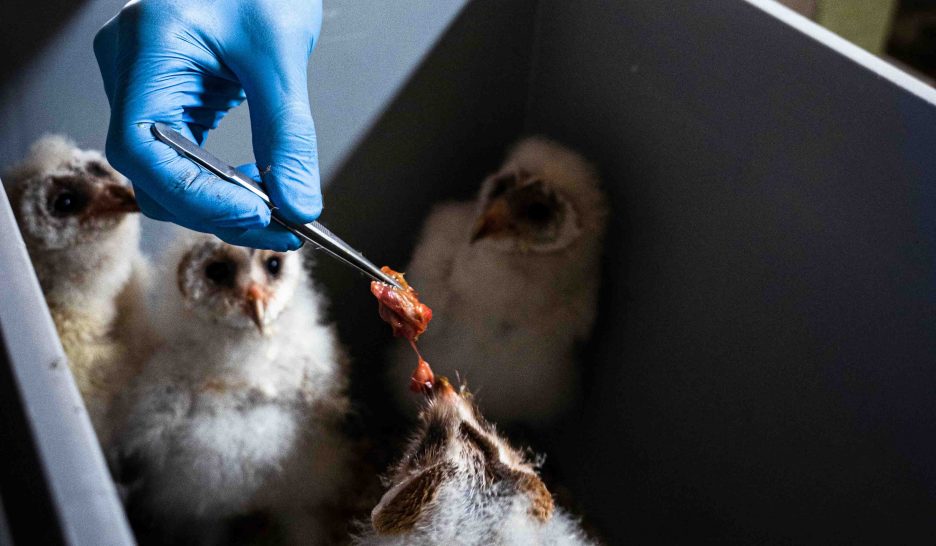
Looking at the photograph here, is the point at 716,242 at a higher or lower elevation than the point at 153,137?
higher

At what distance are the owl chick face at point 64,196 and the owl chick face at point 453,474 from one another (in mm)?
657

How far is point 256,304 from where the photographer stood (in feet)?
3.91

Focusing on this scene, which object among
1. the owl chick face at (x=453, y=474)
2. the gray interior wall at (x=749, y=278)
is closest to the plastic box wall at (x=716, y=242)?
the gray interior wall at (x=749, y=278)

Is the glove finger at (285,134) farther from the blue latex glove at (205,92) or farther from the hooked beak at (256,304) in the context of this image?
the hooked beak at (256,304)

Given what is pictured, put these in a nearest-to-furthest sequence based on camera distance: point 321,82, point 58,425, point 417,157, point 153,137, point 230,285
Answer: point 58,425
point 153,137
point 230,285
point 321,82
point 417,157

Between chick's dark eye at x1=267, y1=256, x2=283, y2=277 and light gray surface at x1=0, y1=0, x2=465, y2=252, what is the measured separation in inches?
8.8

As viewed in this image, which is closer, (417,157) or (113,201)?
(113,201)

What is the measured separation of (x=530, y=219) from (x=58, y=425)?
97 centimetres

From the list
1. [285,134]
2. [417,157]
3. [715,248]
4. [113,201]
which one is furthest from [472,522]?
[417,157]

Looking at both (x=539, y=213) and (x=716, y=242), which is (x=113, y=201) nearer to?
(x=539, y=213)

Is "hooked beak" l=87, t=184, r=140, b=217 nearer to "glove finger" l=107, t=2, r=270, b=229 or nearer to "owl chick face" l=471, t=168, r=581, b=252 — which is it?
"glove finger" l=107, t=2, r=270, b=229

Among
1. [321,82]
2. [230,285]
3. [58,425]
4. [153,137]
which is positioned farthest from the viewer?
[321,82]

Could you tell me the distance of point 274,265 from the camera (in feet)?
4.18

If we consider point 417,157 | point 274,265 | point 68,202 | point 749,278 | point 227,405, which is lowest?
point 227,405
